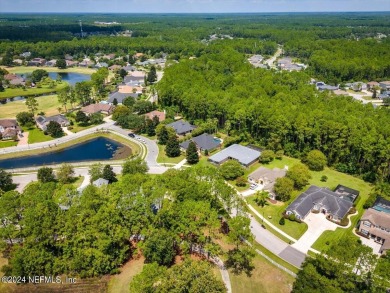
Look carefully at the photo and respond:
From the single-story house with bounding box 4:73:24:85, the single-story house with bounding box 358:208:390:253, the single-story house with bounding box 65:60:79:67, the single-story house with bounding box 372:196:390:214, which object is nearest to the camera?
the single-story house with bounding box 358:208:390:253

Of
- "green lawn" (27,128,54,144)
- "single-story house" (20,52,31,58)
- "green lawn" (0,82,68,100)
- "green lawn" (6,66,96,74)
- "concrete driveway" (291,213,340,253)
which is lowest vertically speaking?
"concrete driveway" (291,213,340,253)

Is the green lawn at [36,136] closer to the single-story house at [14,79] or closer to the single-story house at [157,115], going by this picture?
→ the single-story house at [157,115]

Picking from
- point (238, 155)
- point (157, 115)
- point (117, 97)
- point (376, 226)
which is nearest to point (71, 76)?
point (117, 97)

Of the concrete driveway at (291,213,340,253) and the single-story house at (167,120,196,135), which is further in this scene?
the single-story house at (167,120,196,135)

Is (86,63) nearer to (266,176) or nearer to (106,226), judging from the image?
(266,176)

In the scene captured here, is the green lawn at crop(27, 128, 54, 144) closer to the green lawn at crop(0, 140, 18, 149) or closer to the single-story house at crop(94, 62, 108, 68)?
the green lawn at crop(0, 140, 18, 149)

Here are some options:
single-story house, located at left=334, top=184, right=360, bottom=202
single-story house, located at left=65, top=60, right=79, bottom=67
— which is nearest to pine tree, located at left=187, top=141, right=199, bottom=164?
single-story house, located at left=334, top=184, right=360, bottom=202

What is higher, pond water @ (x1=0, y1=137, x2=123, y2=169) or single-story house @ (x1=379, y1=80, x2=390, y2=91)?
single-story house @ (x1=379, y1=80, x2=390, y2=91)

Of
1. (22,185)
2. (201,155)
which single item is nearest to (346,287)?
(201,155)
